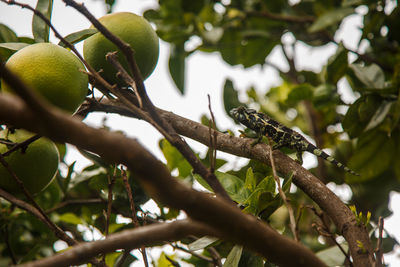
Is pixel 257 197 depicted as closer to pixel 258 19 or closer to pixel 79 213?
pixel 79 213

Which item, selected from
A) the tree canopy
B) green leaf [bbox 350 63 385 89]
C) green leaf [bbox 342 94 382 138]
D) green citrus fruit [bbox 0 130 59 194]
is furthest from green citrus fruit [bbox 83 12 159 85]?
green leaf [bbox 350 63 385 89]

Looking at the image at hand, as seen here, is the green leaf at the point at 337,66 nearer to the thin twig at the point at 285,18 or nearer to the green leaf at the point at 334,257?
the thin twig at the point at 285,18

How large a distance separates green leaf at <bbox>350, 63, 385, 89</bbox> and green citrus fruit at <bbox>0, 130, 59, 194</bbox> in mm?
1643

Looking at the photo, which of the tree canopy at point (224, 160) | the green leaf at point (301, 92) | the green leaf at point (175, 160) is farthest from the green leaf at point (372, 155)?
the green leaf at point (175, 160)

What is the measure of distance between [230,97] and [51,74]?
1.17 metres

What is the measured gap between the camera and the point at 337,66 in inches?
87.8

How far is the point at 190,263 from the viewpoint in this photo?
2.14 metres

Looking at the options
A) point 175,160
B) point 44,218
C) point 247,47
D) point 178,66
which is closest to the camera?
point 44,218

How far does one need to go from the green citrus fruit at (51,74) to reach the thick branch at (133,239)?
2.28 ft

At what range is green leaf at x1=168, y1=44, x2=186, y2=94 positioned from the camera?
2.66 meters

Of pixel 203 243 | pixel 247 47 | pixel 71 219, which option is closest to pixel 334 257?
pixel 203 243

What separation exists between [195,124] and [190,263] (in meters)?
0.96

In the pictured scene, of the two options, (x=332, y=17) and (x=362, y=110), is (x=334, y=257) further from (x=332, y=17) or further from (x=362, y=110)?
(x=332, y=17)

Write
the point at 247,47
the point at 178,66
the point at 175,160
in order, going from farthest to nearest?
the point at 247,47
the point at 178,66
the point at 175,160
